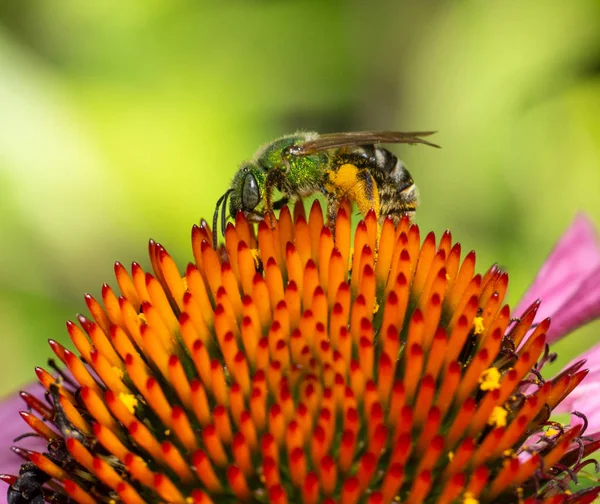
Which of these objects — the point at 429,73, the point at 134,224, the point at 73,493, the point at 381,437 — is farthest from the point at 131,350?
the point at 429,73

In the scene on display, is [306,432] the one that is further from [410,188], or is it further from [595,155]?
[595,155]

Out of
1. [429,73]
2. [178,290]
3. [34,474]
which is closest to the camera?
[34,474]

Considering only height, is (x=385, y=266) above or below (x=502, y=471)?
above

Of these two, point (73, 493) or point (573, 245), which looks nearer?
point (73, 493)

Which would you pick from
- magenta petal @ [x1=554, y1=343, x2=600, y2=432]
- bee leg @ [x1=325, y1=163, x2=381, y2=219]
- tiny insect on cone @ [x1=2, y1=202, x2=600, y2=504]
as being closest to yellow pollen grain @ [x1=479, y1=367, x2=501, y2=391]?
tiny insect on cone @ [x1=2, y1=202, x2=600, y2=504]

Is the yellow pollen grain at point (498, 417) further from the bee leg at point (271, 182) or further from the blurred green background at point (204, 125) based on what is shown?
the blurred green background at point (204, 125)

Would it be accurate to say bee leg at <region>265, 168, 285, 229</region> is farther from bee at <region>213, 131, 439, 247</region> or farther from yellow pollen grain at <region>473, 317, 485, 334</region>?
yellow pollen grain at <region>473, 317, 485, 334</region>

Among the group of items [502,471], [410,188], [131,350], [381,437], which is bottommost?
[502,471]
